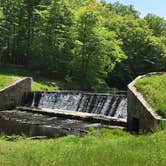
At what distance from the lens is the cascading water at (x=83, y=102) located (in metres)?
30.4

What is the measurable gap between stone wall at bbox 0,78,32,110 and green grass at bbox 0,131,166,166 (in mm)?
19849

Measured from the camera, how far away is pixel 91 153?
443 inches

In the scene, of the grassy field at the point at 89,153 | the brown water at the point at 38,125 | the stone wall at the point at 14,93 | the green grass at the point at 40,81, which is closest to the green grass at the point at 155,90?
the brown water at the point at 38,125

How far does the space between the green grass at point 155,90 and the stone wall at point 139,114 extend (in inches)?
9.6

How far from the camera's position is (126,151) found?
1148 cm

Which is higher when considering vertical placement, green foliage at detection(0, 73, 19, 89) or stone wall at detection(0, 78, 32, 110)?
green foliage at detection(0, 73, 19, 89)

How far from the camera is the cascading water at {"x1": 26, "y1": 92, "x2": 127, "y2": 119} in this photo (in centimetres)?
3038

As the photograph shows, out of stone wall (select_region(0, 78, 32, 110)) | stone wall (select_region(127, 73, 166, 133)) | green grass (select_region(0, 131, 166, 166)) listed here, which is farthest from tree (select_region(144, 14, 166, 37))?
green grass (select_region(0, 131, 166, 166))

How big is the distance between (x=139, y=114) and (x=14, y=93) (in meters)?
14.1

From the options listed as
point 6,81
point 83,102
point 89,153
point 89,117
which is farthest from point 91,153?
point 6,81

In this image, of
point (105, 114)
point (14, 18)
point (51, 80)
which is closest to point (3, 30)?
point (14, 18)

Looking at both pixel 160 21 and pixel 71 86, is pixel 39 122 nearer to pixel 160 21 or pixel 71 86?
pixel 71 86

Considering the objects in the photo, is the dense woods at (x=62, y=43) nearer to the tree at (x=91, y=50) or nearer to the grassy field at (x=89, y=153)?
the tree at (x=91, y=50)

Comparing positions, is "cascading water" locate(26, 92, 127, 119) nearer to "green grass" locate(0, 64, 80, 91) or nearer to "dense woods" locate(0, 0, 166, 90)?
"green grass" locate(0, 64, 80, 91)
